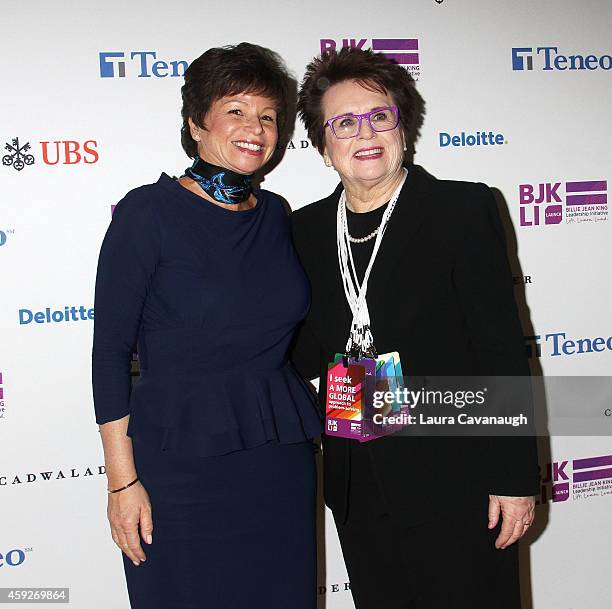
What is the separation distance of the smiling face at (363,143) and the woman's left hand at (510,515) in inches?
31.2

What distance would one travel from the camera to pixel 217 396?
5.31 feet

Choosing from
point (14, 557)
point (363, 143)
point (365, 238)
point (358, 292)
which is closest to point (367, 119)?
point (363, 143)

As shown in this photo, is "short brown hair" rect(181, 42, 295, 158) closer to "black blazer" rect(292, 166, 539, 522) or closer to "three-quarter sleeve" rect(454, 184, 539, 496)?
"black blazer" rect(292, 166, 539, 522)

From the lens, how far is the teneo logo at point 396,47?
91.5 inches

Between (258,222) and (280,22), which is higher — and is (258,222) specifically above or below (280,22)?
below

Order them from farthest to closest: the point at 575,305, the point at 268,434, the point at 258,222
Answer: the point at 575,305 → the point at 258,222 → the point at 268,434

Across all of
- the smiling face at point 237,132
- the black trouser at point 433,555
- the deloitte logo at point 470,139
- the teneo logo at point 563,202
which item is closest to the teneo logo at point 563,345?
the teneo logo at point 563,202

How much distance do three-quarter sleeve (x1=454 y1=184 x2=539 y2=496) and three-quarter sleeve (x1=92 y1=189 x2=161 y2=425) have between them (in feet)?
2.28

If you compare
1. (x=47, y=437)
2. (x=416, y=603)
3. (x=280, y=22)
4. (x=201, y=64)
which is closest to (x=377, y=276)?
(x=201, y=64)

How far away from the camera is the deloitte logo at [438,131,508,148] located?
244 centimetres

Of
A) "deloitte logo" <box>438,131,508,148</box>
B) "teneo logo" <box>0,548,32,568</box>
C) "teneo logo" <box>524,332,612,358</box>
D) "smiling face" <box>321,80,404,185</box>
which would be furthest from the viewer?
"teneo logo" <box>524,332,612,358</box>

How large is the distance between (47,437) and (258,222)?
1037mm

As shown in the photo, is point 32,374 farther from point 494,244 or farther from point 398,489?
point 494,244

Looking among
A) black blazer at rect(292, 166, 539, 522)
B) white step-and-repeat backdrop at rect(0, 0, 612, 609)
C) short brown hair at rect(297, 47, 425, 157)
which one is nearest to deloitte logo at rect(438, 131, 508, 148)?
white step-and-repeat backdrop at rect(0, 0, 612, 609)
